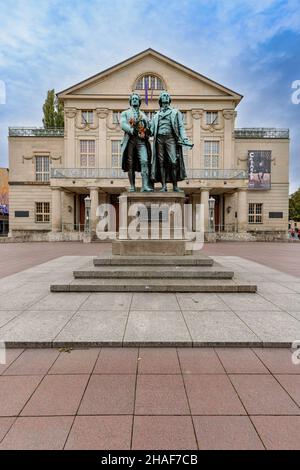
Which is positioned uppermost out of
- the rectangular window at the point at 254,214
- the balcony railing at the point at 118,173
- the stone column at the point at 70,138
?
the stone column at the point at 70,138

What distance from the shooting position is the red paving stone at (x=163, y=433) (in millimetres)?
2043

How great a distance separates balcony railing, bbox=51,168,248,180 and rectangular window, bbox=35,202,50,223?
572 centimetres

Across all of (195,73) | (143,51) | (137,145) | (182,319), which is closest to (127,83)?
(143,51)

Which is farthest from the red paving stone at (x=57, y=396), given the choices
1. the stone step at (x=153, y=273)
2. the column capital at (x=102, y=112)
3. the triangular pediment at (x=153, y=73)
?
the triangular pediment at (x=153, y=73)

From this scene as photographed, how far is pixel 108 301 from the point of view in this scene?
17.7ft

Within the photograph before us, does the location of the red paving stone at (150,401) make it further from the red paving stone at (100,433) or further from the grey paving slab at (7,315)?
the grey paving slab at (7,315)

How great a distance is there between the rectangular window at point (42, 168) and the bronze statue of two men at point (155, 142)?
30074 mm

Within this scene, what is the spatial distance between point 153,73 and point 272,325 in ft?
119

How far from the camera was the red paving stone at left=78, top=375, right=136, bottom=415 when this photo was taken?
7.86ft

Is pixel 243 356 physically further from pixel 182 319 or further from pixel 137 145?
pixel 137 145

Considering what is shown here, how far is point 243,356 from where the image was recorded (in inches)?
133

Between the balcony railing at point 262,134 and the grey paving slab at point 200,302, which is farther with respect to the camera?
the balcony railing at point 262,134

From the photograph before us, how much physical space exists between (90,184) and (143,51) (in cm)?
1867

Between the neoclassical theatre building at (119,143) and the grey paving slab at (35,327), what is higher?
the neoclassical theatre building at (119,143)
